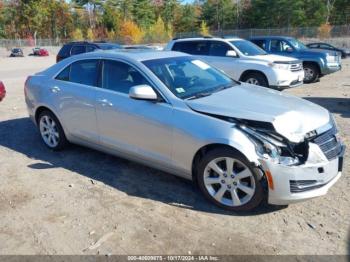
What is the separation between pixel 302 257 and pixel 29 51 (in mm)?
63840

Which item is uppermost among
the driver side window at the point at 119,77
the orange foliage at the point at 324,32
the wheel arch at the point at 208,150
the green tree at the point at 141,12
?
the green tree at the point at 141,12

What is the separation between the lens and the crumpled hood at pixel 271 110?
11.9 feet

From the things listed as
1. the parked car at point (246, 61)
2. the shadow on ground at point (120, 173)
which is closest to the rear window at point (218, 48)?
the parked car at point (246, 61)

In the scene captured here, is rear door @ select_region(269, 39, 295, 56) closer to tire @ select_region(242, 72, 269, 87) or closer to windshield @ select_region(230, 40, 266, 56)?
windshield @ select_region(230, 40, 266, 56)

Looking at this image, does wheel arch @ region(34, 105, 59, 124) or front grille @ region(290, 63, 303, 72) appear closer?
wheel arch @ region(34, 105, 59, 124)

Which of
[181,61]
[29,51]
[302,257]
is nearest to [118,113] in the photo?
[181,61]

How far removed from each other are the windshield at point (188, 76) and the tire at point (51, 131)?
6.63 ft

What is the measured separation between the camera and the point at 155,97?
4.22 m

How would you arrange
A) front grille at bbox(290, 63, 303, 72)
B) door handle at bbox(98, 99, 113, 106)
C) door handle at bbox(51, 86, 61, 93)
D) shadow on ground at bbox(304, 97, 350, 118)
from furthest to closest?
front grille at bbox(290, 63, 303, 72) → shadow on ground at bbox(304, 97, 350, 118) → door handle at bbox(51, 86, 61, 93) → door handle at bbox(98, 99, 113, 106)

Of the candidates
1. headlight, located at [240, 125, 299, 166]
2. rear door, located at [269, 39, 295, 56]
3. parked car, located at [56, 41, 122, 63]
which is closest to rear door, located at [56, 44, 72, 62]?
parked car, located at [56, 41, 122, 63]

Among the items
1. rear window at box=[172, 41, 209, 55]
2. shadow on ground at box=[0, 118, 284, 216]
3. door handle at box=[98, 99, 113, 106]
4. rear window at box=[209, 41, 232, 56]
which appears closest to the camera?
shadow on ground at box=[0, 118, 284, 216]

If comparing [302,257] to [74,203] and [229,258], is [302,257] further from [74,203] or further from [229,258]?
[74,203]

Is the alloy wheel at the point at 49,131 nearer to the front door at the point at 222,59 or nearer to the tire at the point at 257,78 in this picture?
the front door at the point at 222,59

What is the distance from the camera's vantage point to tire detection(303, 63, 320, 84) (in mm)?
13281
